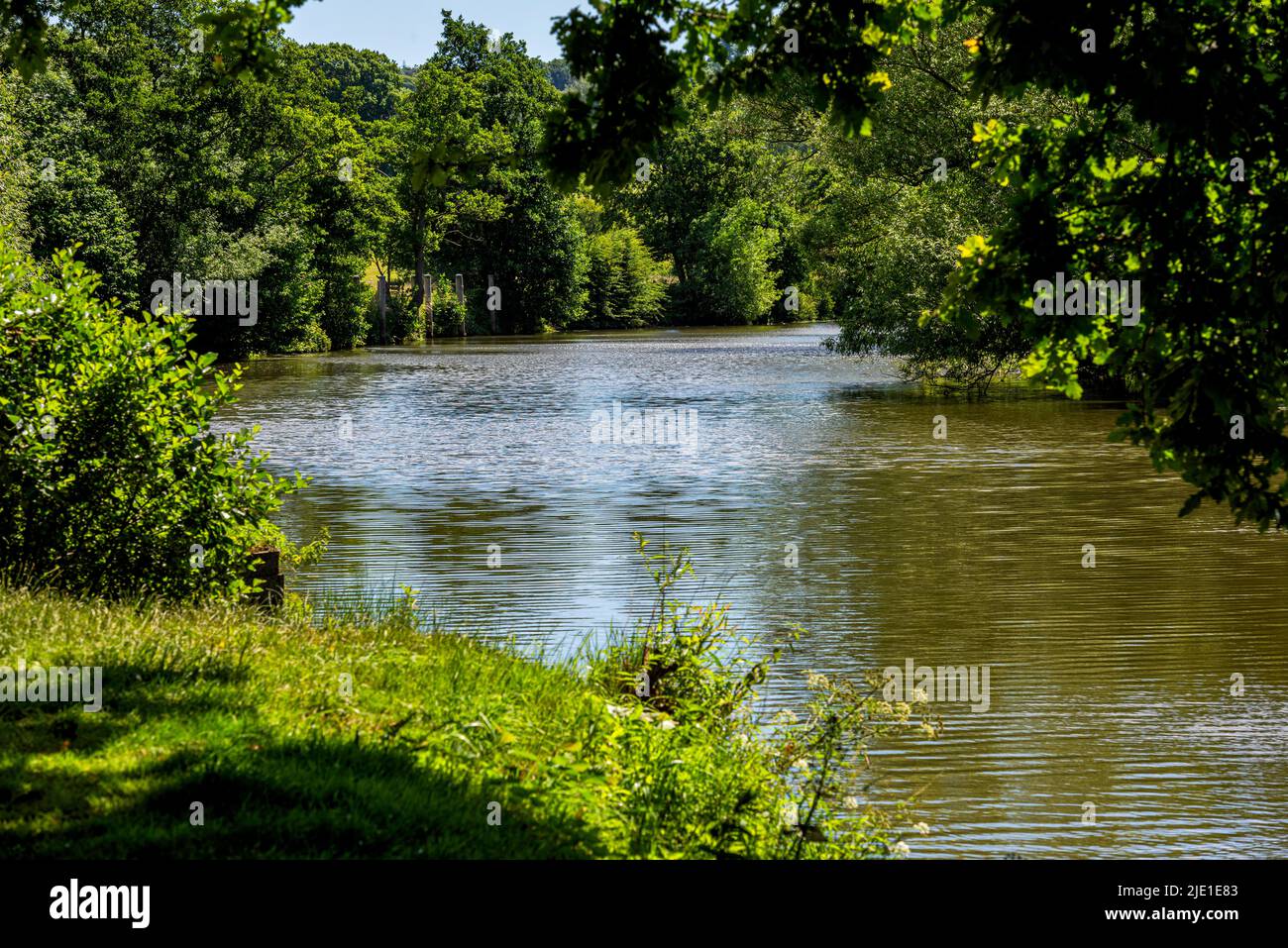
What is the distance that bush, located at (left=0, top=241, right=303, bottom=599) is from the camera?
1041 centimetres

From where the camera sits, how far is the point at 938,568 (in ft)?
53.0

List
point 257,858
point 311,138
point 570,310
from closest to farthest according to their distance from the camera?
point 257,858 < point 311,138 < point 570,310

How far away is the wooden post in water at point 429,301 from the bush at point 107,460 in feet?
250

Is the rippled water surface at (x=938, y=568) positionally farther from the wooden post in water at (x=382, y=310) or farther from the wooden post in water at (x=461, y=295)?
the wooden post in water at (x=461, y=295)

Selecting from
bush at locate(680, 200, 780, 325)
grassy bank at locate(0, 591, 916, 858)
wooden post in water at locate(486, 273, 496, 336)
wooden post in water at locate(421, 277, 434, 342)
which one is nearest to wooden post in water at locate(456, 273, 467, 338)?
wooden post in water at locate(421, 277, 434, 342)

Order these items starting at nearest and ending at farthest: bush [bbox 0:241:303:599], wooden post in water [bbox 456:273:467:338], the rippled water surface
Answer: the rippled water surface → bush [bbox 0:241:303:599] → wooden post in water [bbox 456:273:467:338]

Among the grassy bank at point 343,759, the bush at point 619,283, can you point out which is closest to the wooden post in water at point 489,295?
the bush at point 619,283

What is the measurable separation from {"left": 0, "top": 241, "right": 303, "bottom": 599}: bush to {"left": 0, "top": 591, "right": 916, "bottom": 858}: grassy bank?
51.1 inches

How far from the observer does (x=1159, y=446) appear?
7316 mm

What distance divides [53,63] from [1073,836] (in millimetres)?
63314

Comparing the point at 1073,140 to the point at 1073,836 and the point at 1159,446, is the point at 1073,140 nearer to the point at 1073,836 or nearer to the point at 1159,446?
the point at 1159,446

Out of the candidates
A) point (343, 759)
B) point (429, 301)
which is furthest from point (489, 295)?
point (343, 759)

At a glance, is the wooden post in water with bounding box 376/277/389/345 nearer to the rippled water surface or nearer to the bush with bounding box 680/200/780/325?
the bush with bounding box 680/200/780/325
